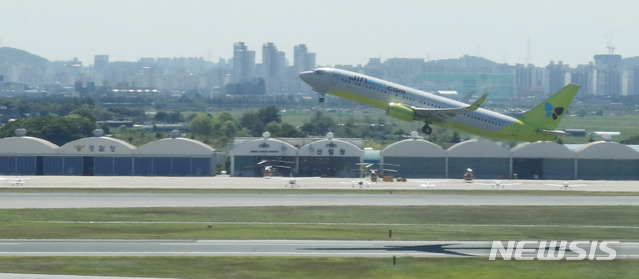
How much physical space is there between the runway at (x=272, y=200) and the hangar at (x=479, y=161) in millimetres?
28202

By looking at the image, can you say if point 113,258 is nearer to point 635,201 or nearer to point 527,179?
point 635,201

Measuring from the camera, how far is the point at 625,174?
13462 centimetres

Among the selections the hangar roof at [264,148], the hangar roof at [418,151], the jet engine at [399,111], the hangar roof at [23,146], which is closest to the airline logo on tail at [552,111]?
the jet engine at [399,111]

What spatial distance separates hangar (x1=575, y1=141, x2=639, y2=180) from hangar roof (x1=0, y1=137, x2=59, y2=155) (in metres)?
71.7

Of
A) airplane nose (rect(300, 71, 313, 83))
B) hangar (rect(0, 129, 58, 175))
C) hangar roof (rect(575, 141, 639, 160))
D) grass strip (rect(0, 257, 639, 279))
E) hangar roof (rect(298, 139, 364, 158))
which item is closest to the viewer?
grass strip (rect(0, 257, 639, 279))

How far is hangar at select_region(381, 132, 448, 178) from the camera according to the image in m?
135

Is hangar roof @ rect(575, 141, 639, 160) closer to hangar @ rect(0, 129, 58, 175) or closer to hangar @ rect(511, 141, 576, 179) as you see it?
hangar @ rect(511, 141, 576, 179)

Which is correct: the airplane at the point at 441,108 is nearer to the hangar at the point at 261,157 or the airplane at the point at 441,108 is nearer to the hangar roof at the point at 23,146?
the hangar at the point at 261,157

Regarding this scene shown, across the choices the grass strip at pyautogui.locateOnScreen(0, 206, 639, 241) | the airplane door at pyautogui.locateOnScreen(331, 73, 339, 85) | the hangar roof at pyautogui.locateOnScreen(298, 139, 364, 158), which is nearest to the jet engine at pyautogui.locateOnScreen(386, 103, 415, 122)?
the airplane door at pyautogui.locateOnScreen(331, 73, 339, 85)

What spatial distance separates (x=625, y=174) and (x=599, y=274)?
84959 millimetres

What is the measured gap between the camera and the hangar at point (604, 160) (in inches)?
5281

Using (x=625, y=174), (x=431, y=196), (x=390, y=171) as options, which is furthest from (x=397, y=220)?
(x=625, y=174)

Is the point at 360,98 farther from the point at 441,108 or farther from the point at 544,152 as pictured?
the point at 544,152

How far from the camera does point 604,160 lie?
134500mm
